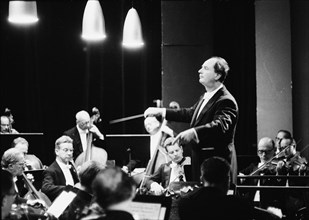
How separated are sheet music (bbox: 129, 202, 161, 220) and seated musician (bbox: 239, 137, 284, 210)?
215cm

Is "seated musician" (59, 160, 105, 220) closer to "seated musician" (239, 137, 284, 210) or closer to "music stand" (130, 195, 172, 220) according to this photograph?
"music stand" (130, 195, 172, 220)

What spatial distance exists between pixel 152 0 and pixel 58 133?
330 centimetres

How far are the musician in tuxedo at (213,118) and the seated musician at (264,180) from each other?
45.0 inches

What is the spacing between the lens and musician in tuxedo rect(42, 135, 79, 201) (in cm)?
623

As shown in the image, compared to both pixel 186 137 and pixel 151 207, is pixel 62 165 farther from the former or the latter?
pixel 151 207

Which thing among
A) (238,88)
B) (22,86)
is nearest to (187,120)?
(238,88)

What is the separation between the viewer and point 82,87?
11930 millimetres

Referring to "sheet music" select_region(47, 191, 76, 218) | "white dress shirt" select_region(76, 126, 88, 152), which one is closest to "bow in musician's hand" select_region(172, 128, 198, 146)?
"sheet music" select_region(47, 191, 76, 218)

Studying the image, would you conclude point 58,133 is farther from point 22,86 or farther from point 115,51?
point 115,51

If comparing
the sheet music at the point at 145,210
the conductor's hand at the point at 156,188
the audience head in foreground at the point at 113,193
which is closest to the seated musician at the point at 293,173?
the conductor's hand at the point at 156,188

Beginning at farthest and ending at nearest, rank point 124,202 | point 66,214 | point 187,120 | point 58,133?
point 58,133 → point 187,120 → point 66,214 → point 124,202

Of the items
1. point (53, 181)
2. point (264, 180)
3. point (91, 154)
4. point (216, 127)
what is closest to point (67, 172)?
point (53, 181)

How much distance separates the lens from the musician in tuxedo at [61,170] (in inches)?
245

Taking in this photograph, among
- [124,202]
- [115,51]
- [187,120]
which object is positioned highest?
[115,51]
